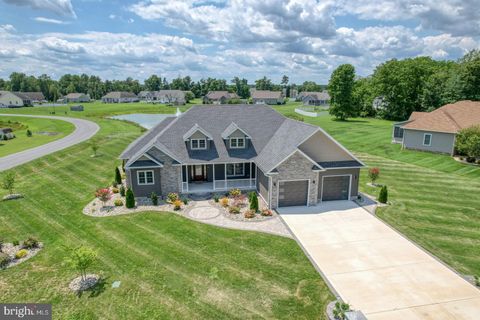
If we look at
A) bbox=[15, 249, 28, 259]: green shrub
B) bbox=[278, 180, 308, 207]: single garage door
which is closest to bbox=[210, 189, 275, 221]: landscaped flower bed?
bbox=[278, 180, 308, 207]: single garage door

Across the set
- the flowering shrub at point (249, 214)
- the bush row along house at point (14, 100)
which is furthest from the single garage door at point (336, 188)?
the bush row along house at point (14, 100)

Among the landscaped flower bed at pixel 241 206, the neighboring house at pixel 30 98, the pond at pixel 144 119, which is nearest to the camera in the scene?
the landscaped flower bed at pixel 241 206

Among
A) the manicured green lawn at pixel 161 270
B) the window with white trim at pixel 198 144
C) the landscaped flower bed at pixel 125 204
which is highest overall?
the window with white trim at pixel 198 144

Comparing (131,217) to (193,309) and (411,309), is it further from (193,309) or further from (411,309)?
(411,309)

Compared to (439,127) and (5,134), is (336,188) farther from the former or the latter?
(5,134)

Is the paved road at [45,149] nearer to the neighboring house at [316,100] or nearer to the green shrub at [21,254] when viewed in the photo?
the green shrub at [21,254]
